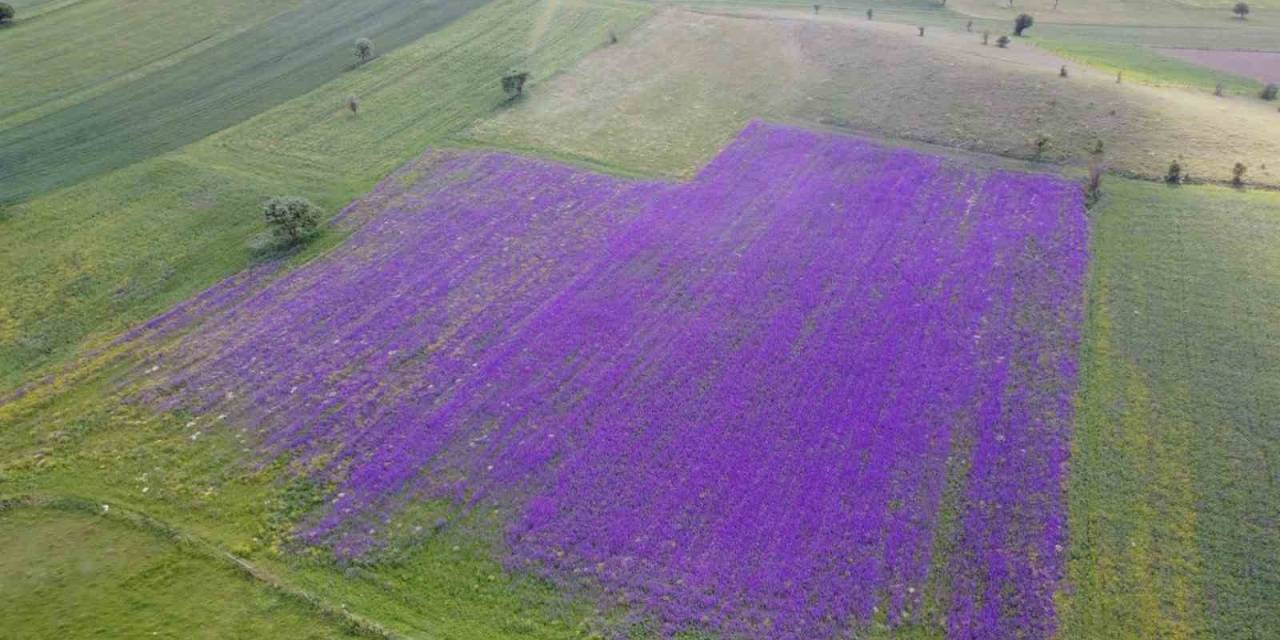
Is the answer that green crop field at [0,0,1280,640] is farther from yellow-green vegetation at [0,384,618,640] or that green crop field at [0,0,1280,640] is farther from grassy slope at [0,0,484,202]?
grassy slope at [0,0,484,202]

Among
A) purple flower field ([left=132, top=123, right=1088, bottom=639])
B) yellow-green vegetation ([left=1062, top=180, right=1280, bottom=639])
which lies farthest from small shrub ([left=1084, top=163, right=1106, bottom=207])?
purple flower field ([left=132, top=123, right=1088, bottom=639])

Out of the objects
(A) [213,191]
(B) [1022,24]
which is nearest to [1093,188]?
(B) [1022,24]

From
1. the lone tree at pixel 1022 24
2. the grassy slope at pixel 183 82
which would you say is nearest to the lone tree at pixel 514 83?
the grassy slope at pixel 183 82

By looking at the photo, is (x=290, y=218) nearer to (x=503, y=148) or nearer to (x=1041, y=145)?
(x=503, y=148)

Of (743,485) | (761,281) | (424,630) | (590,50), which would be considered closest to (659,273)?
(761,281)

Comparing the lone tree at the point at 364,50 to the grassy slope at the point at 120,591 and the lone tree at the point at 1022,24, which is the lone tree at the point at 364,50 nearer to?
the grassy slope at the point at 120,591
